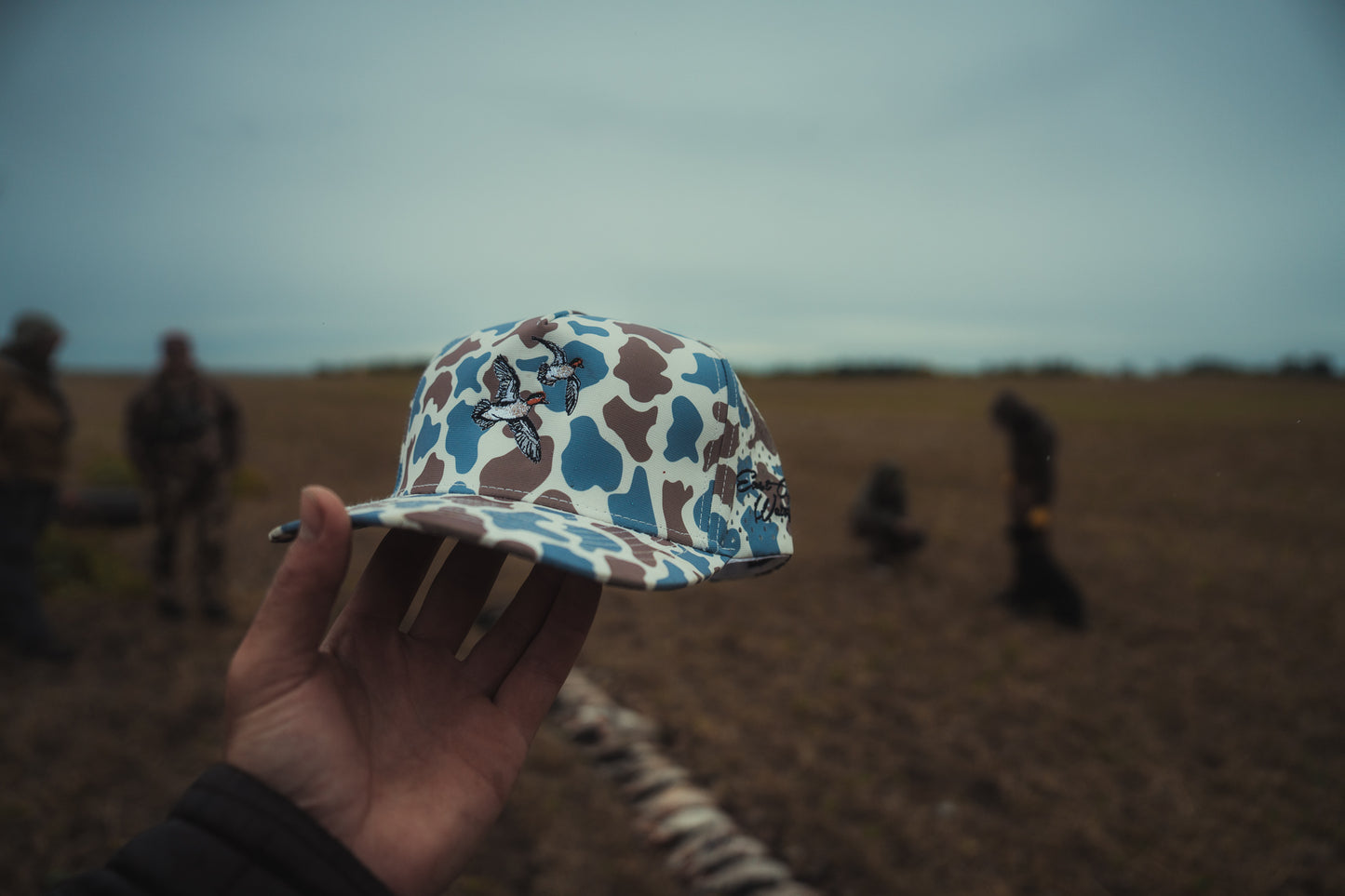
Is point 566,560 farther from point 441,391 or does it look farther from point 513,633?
point 441,391

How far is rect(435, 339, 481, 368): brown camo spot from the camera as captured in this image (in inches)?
74.4

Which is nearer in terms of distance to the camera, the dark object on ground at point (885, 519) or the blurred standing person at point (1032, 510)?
the blurred standing person at point (1032, 510)

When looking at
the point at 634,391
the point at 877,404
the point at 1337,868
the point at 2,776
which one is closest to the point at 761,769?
the point at 1337,868

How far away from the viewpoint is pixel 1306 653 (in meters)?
6.67

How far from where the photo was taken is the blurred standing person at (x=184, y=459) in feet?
17.9

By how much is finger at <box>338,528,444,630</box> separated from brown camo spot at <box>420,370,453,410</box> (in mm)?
361

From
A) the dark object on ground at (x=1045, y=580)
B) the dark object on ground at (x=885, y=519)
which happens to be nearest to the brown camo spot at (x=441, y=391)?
the dark object on ground at (x=1045, y=580)

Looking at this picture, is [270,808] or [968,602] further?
[968,602]

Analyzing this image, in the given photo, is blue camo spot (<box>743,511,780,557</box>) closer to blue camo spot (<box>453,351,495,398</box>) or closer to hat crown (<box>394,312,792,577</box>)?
hat crown (<box>394,312,792,577</box>)

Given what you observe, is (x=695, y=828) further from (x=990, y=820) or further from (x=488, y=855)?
(x=990, y=820)

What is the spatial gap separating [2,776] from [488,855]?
9.50 feet

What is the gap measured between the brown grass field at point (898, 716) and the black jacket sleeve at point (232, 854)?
2.17 meters

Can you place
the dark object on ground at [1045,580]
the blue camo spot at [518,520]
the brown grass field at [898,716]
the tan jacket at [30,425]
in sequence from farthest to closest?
the dark object on ground at [1045,580] → the tan jacket at [30,425] → the brown grass field at [898,716] → the blue camo spot at [518,520]

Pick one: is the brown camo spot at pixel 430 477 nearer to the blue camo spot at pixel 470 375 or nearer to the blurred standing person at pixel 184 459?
the blue camo spot at pixel 470 375
